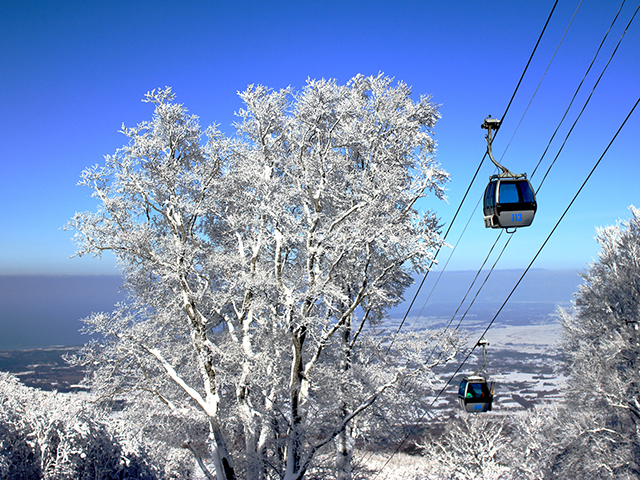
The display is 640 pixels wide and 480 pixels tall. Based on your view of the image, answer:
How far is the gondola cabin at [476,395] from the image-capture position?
772cm

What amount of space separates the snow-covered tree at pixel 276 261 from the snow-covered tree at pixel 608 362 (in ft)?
32.0

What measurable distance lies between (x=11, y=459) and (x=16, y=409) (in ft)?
3.53

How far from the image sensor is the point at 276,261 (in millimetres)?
9016

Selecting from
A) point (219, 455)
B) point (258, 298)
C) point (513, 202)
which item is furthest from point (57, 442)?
point (513, 202)

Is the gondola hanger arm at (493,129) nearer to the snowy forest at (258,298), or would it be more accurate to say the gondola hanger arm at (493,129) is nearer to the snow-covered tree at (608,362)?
the snowy forest at (258,298)

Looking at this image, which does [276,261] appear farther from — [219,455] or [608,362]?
[608,362]

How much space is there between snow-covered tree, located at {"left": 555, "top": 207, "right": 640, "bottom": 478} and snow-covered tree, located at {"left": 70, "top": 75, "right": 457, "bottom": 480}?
9743 mm

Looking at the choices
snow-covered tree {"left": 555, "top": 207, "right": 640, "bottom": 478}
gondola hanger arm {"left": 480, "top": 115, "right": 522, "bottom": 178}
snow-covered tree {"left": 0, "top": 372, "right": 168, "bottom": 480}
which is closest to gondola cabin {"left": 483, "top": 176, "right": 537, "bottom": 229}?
gondola hanger arm {"left": 480, "top": 115, "right": 522, "bottom": 178}

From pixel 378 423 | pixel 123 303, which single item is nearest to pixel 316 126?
pixel 123 303

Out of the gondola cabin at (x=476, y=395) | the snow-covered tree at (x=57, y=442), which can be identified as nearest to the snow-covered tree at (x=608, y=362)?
the gondola cabin at (x=476, y=395)

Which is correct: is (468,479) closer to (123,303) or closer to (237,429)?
(237,429)

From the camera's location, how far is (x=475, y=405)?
Answer: 774 cm

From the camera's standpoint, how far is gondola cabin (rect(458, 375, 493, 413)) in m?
7.72

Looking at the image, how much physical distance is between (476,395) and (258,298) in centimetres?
502
